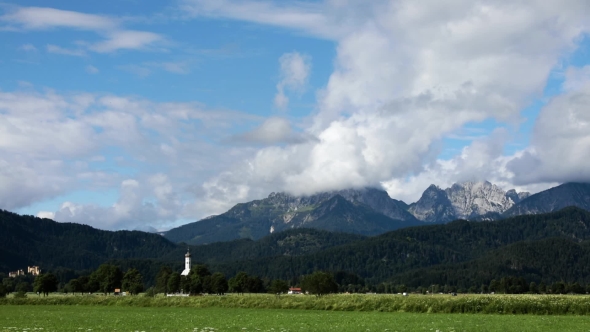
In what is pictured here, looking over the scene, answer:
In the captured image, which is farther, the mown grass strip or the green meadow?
the mown grass strip

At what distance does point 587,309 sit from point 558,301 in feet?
13.8

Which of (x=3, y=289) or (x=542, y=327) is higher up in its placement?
(x=3, y=289)

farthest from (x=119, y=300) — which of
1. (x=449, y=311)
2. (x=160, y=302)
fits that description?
(x=449, y=311)

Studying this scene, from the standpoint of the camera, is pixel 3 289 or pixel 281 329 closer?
pixel 281 329

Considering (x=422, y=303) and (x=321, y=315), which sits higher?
(x=422, y=303)

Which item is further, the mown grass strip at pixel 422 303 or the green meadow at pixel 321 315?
the mown grass strip at pixel 422 303

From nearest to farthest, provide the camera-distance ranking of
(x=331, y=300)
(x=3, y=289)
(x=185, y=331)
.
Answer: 1. (x=185, y=331)
2. (x=331, y=300)
3. (x=3, y=289)

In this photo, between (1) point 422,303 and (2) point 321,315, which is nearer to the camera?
(2) point 321,315

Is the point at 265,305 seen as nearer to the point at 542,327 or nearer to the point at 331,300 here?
the point at 331,300

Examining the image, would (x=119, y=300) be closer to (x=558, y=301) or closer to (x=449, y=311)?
(x=449, y=311)

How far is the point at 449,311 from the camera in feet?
283

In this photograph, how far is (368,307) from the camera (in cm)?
9469

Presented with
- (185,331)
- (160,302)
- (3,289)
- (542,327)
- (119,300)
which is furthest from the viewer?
(3,289)

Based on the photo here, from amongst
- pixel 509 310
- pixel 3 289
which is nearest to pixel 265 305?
pixel 509 310
